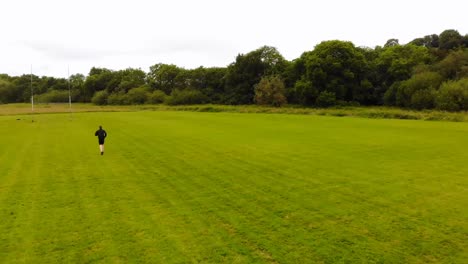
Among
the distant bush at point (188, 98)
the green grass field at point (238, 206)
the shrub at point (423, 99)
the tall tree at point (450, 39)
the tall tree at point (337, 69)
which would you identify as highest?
the tall tree at point (450, 39)

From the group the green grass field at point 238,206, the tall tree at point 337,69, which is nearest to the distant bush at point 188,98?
the tall tree at point 337,69

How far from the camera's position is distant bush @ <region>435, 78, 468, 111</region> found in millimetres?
50853

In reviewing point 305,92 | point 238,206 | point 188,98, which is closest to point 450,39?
point 305,92

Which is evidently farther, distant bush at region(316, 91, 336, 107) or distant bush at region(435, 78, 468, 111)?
distant bush at region(316, 91, 336, 107)

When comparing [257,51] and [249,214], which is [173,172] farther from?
[257,51]

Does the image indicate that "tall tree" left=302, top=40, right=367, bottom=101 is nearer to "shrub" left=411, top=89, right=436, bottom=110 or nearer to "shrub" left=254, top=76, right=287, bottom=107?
"shrub" left=254, top=76, right=287, bottom=107

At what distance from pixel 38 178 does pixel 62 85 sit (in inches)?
5818

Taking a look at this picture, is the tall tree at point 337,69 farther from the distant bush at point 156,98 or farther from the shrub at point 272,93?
the distant bush at point 156,98

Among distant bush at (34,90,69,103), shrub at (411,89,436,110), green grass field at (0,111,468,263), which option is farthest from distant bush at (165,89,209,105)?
green grass field at (0,111,468,263)

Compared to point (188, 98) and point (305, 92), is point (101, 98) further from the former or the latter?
point (305, 92)

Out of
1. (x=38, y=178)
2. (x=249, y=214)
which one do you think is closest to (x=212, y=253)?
(x=249, y=214)

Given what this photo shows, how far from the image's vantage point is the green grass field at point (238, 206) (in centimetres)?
829

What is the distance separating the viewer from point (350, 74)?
73.9 metres

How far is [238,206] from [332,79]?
6935 centimetres
